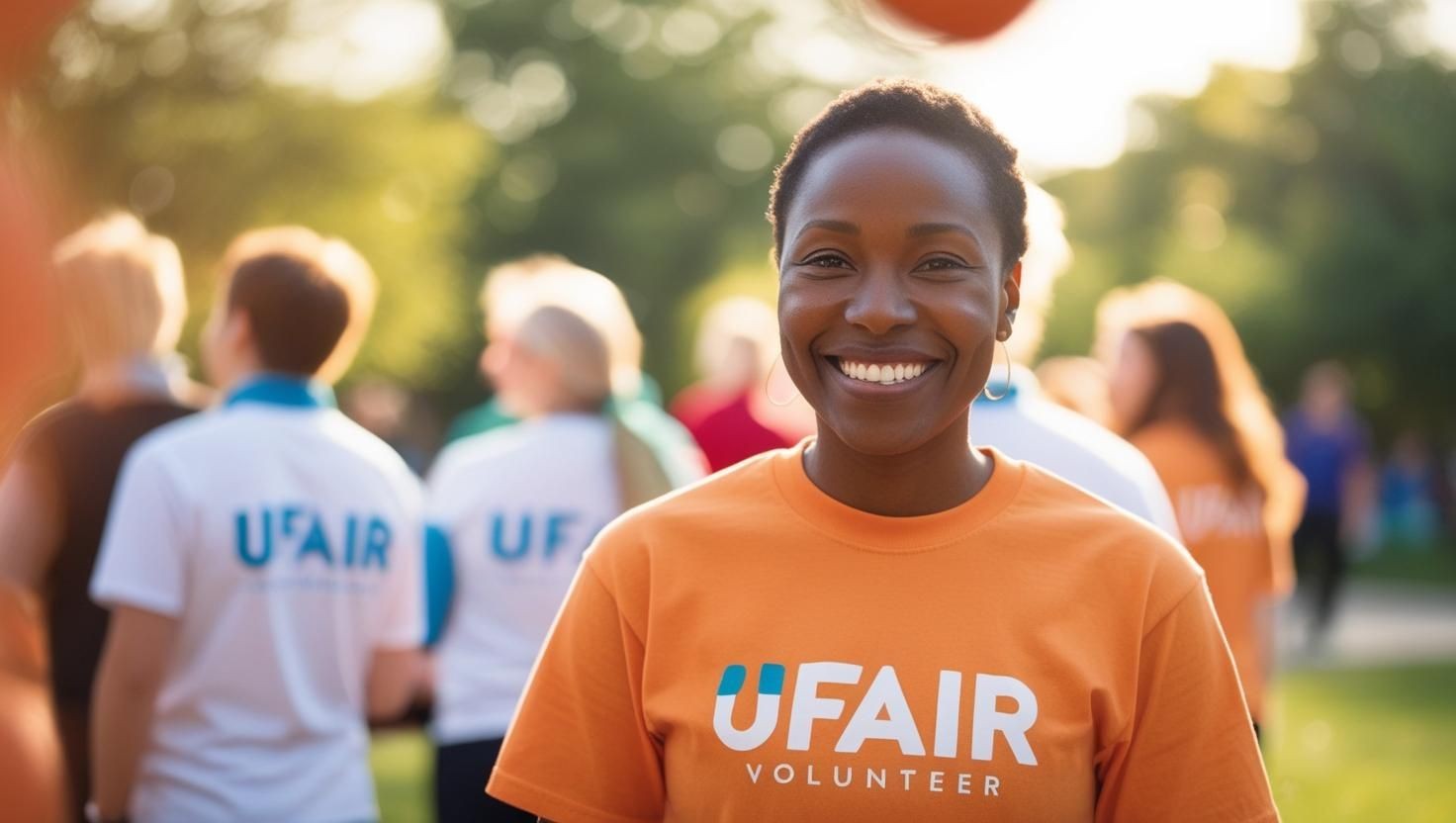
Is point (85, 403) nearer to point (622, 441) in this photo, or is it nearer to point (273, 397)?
point (273, 397)

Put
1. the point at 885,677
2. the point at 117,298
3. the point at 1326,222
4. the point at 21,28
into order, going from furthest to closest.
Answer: the point at 1326,222 < the point at 117,298 < the point at 885,677 < the point at 21,28

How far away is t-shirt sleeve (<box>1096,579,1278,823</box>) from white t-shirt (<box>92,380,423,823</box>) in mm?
2366

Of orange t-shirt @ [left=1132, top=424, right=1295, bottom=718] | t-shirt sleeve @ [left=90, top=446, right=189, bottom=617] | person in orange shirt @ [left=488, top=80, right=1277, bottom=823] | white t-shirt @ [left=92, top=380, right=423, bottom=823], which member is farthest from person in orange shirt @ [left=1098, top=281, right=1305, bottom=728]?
person in orange shirt @ [left=488, top=80, right=1277, bottom=823]

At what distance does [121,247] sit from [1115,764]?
3134 millimetres

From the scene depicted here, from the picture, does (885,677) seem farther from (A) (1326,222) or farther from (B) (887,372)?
(A) (1326,222)

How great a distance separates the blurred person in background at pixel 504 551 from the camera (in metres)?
4.91

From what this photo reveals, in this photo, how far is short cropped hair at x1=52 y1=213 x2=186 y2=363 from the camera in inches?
171

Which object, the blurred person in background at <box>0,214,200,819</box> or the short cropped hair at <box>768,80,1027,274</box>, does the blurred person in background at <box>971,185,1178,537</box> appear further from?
the blurred person in background at <box>0,214,200,819</box>

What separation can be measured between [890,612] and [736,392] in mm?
5401

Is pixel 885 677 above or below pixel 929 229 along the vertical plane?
below

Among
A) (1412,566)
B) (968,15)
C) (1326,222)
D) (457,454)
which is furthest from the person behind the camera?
(1326,222)

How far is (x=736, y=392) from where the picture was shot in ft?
25.0

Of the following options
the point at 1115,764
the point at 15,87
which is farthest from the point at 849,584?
the point at 15,87

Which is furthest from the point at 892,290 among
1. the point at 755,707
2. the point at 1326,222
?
the point at 1326,222
